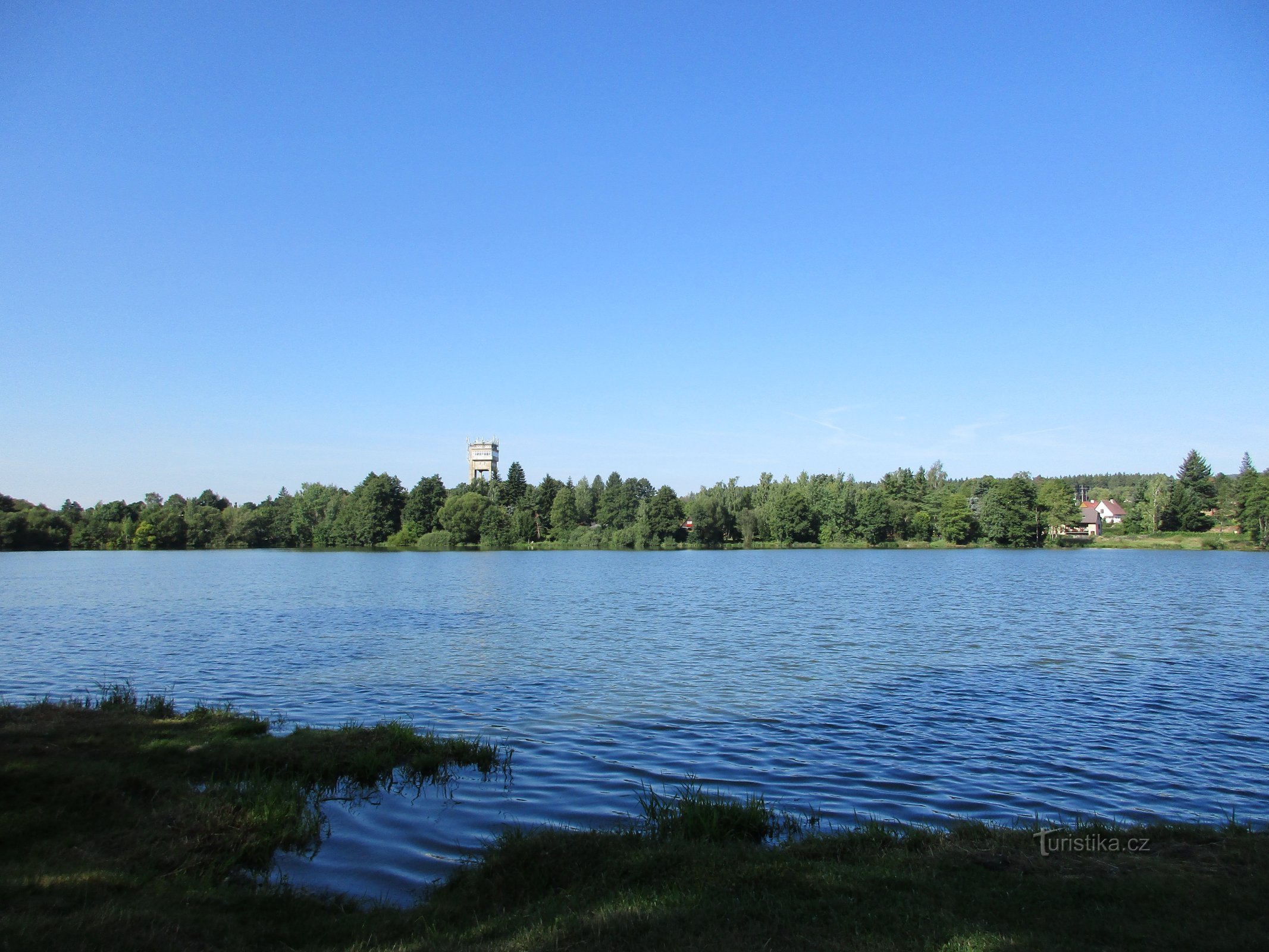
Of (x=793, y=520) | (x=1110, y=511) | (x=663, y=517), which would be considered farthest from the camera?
(x=1110, y=511)

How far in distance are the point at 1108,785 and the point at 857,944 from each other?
28.6 ft

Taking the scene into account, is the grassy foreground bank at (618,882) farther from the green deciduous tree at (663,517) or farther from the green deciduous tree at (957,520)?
the green deciduous tree at (957,520)

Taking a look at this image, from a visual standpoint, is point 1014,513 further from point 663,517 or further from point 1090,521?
point 663,517

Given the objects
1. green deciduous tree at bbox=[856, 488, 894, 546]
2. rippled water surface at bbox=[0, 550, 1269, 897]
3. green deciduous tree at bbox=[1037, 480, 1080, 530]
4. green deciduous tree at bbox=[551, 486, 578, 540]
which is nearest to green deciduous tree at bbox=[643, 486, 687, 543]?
green deciduous tree at bbox=[551, 486, 578, 540]

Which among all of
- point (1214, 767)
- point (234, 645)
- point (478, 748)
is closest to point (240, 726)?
point (478, 748)

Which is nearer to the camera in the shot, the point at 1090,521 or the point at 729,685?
the point at 729,685

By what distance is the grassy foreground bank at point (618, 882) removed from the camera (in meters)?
6.36

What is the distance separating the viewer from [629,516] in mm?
143375

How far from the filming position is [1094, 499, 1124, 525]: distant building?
169500 mm

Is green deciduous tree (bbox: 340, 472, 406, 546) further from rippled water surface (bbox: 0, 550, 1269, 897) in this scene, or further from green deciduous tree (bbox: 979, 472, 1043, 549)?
green deciduous tree (bbox: 979, 472, 1043, 549)

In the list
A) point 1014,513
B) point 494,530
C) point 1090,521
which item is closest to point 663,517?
point 494,530

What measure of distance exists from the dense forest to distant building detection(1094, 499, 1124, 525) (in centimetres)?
1442

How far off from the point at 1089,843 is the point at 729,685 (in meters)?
12.4

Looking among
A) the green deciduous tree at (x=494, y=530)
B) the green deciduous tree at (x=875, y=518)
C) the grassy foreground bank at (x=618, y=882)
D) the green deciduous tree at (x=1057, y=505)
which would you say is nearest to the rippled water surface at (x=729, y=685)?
the grassy foreground bank at (x=618, y=882)
